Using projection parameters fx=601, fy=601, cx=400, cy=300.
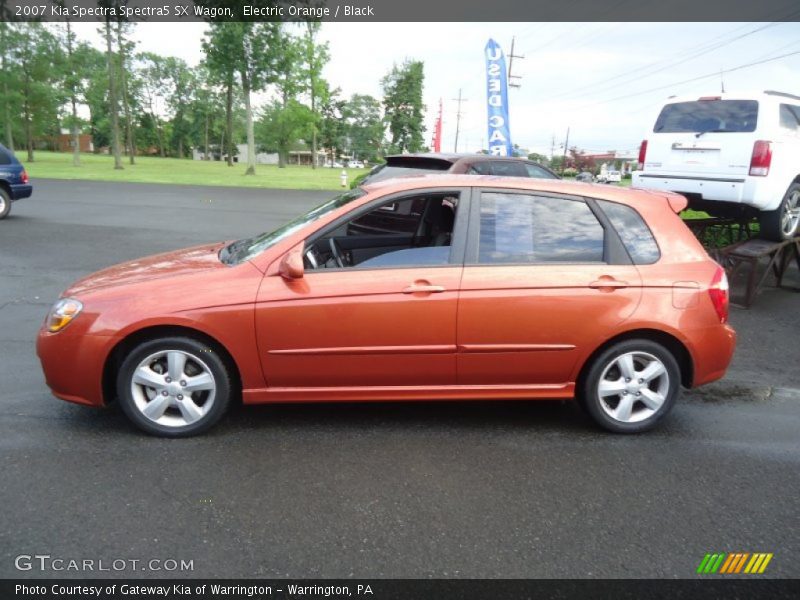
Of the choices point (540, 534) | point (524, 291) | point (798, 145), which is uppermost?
point (798, 145)

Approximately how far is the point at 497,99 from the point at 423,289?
1960 centimetres

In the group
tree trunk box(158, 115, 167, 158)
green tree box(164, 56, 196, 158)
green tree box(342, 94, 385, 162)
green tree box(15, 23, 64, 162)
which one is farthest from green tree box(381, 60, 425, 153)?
green tree box(15, 23, 64, 162)

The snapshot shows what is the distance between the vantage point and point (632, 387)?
3.90 metres

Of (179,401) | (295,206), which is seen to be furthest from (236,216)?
(179,401)

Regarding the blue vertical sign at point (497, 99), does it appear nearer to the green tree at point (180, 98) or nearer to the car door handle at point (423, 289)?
the car door handle at point (423, 289)

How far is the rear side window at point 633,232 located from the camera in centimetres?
393

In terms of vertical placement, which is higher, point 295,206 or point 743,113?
point 743,113

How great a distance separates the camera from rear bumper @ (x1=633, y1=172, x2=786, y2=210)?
25.7 feet

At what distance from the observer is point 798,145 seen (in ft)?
26.6

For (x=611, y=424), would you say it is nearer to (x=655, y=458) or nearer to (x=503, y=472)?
(x=655, y=458)

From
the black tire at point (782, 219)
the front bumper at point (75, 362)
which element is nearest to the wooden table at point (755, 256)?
the black tire at point (782, 219)

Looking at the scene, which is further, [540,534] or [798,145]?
[798,145]

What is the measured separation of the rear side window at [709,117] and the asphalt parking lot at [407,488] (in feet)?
14.9

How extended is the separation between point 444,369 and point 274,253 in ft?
4.23
